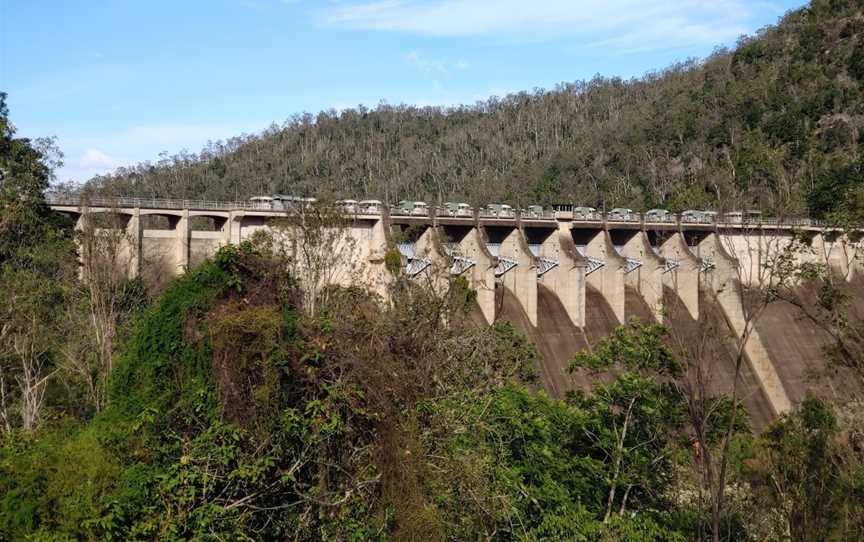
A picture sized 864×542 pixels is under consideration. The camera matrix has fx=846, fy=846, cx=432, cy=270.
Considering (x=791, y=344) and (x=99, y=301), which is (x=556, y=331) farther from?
(x=99, y=301)

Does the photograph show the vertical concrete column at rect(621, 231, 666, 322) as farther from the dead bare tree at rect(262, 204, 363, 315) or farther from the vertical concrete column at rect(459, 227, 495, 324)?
the dead bare tree at rect(262, 204, 363, 315)

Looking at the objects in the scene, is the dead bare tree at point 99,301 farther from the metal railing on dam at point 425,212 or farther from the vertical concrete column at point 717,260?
the vertical concrete column at point 717,260

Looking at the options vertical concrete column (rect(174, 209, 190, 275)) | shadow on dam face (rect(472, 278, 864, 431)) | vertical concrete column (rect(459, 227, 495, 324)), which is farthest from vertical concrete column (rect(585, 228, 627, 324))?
vertical concrete column (rect(174, 209, 190, 275))

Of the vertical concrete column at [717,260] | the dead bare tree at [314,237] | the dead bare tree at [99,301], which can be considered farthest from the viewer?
the vertical concrete column at [717,260]

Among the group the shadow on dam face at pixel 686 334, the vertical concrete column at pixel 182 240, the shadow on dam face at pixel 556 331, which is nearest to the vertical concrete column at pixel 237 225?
the vertical concrete column at pixel 182 240

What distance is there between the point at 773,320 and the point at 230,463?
3855 cm

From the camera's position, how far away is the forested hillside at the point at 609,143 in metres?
76.2

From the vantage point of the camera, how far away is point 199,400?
11977 millimetres

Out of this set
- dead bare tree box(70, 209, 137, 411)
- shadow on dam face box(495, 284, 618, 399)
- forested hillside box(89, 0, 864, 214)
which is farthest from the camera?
forested hillside box(89, 0, 864, 214)

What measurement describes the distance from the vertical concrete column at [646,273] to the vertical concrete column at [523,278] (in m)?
7.31

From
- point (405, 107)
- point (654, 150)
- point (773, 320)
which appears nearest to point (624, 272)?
point (773, 320)

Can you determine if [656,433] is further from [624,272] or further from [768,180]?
[768,180]

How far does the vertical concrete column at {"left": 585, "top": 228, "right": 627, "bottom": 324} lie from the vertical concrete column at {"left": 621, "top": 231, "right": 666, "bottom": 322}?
1889 millimetres

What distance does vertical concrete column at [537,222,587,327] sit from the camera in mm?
39312
